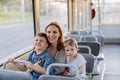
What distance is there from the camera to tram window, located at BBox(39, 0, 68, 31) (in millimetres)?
4297

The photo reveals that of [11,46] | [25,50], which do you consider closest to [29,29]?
[25,50]

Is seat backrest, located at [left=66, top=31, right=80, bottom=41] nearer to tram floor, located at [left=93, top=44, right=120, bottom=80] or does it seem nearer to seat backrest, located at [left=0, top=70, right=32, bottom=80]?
tram floor, located at [left=93, top=44, right=120, bottom=80]

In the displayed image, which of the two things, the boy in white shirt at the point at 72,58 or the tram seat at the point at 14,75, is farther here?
the boy in white shirt at the point at 72,58

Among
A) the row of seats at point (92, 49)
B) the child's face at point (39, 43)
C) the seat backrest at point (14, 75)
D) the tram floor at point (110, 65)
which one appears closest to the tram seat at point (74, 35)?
the row of seats at point (92, 49)

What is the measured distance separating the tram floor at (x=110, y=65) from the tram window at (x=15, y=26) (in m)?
1.80

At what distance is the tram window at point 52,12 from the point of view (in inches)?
169

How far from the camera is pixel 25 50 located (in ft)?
11.9

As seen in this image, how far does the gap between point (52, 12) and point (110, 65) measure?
2003 millimetres

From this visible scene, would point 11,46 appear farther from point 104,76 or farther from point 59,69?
point 104,76

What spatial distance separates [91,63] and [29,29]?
1232 mm

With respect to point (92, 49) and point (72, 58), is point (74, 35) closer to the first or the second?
point (92, 49)

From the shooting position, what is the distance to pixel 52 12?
5.08 m

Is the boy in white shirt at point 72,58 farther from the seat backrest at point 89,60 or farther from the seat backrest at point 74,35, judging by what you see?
the seat backrest at point 74,35

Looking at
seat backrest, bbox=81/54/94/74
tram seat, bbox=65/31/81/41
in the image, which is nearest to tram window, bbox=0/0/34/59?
seat backrest, bbox=81/54/94/74
